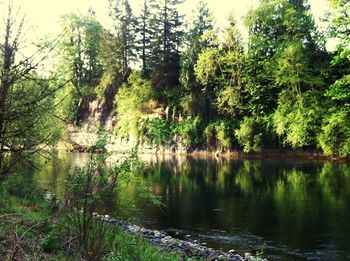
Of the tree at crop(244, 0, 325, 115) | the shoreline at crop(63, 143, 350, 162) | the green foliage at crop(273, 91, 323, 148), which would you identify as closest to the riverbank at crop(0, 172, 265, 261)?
the shoreline at crop(63, 143, 350, 162)

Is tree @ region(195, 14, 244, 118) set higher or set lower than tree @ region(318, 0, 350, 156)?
higher

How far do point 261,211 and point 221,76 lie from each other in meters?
38.8

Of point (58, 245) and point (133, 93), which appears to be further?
point (133, 93)

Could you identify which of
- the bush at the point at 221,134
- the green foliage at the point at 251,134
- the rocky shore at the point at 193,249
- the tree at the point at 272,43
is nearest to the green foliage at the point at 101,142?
the rocky shore at the point at 193,249

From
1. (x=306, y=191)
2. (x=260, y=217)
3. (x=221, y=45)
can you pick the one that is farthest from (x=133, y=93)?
(x=260, y=217)

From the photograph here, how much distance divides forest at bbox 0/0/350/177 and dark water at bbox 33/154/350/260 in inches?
281

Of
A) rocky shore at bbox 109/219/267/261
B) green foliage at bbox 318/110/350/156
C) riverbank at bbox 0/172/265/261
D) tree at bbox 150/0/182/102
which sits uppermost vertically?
tree at bbox 150/0/182/102

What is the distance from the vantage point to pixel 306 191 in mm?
22219

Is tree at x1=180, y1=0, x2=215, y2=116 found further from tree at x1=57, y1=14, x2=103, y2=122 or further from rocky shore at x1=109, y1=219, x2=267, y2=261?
rocky shore at x1=109, y1=219, x2=267, y2=261

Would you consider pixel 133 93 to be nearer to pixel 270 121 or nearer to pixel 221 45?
pixel 221 45

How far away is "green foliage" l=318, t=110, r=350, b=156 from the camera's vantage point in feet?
128

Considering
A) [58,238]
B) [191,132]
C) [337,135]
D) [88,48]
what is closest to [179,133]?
[191,132]

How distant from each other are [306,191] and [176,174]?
39.0 feet

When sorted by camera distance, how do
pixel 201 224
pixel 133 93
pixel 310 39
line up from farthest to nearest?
pixel 133 93 → pixel 310 39 → pixel 201 224
